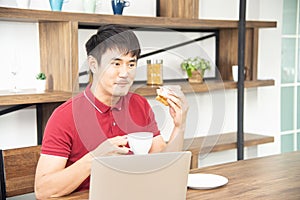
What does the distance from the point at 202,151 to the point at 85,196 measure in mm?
505

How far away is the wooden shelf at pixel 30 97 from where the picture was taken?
88.6 inches

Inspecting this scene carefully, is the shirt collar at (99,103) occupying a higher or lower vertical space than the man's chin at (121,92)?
lower

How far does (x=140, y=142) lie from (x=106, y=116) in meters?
0.13

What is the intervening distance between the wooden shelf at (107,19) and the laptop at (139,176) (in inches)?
50.3

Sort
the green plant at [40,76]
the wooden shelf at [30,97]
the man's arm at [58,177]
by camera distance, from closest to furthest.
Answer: the man's arm at [58,177] < the wooden shelf at [30,97] < the green plant at [40,76]

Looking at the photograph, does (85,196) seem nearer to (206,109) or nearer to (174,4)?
(206,109)

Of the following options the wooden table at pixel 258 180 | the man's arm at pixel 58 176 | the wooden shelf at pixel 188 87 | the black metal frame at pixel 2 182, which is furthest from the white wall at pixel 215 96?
the black metal frame at pixel 2 182

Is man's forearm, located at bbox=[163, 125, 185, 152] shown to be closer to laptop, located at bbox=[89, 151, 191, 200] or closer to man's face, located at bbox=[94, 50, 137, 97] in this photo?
laptop, located at bbox=[89, 151, 191, 200]

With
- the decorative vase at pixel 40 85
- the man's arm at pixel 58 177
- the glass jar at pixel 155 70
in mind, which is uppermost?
the glass jar at pixel 155 70

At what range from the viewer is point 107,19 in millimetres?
2623

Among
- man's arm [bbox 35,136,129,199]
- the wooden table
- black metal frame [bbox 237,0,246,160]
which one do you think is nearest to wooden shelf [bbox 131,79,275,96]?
man's arm [bbox 35,136,129,199]

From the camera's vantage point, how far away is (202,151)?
1.30 m

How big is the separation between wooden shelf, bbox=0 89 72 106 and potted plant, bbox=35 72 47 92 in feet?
0.12

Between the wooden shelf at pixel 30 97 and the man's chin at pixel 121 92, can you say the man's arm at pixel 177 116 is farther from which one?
the wooden shelf at pixel 30 97
